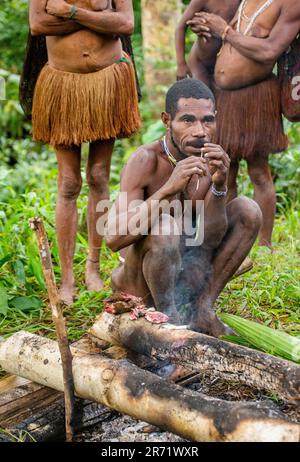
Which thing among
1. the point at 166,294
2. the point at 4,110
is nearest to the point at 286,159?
the point at 166,294

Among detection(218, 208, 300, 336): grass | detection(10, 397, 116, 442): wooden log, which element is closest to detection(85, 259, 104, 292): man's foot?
detection(218, 208, 300, 336): grass

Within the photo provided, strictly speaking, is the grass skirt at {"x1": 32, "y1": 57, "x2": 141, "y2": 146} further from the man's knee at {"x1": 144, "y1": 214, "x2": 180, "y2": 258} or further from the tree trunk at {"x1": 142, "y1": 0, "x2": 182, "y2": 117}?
the tree trunk at {"x1": 142, "y1": 0, "x2": 182, "y2": 117}

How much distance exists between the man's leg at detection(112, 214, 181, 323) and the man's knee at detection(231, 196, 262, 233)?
0.40 metres

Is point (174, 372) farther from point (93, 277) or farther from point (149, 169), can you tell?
point (93, 277)

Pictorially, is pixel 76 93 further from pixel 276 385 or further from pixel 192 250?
pixel 276 385

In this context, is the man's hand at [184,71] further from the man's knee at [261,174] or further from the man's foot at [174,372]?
the man's foot at [174,372]

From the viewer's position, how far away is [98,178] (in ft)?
14.1

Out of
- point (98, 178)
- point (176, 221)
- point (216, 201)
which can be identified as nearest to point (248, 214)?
point (216, 201)

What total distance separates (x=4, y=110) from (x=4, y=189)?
3586 mm

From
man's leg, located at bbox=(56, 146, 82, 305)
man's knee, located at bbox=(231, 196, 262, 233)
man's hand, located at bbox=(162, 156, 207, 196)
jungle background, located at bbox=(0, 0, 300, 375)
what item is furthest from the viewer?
man's leg, located at bbox=(56, 146, 82, 305)

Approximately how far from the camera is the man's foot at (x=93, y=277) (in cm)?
432

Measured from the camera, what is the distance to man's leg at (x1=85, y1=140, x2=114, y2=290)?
4289 mm

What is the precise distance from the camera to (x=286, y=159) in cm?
653

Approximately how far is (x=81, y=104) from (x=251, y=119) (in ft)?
4.24
